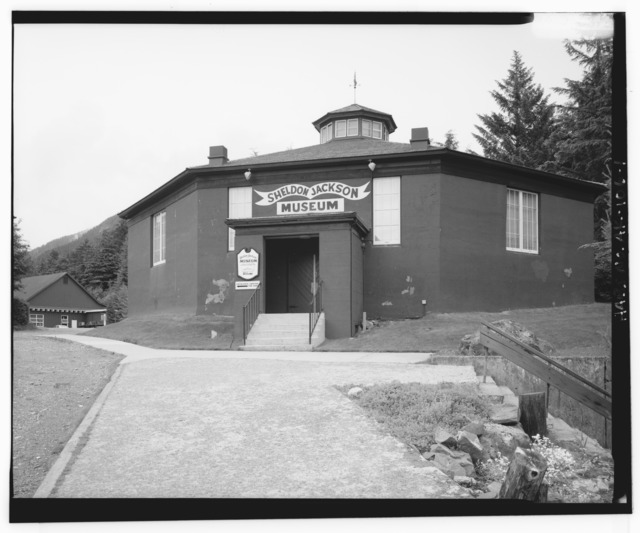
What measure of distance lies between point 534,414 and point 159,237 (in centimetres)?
1413

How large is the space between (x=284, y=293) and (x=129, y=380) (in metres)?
8.11

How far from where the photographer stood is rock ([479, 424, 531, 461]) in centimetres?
401

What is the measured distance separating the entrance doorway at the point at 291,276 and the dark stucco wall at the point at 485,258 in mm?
Result: 3463

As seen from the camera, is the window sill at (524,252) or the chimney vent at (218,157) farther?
the chimney vent at (218,157)

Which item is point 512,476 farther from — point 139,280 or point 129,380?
point 139,280

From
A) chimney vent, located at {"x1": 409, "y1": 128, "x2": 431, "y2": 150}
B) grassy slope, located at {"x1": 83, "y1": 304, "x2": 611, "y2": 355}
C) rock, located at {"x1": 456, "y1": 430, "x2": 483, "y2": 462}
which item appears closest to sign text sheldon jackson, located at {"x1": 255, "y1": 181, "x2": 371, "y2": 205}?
chimney vent, located at {"x1": 409, "y1": 128, "x2": 431, "y2": 150}

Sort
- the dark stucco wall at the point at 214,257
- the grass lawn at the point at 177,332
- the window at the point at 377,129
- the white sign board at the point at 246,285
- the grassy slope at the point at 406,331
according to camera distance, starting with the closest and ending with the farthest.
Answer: the grassy slope at the point at 406,331, the grass lawn at the point at 177,332, the white sign board at the point at 246,285, the dark stucco wall at the point at 214,257, the window at the point at 377,129

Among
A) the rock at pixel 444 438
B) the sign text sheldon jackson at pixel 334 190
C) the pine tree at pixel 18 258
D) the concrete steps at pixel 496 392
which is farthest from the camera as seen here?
the sign text sheldon jackson at pixel 334 190

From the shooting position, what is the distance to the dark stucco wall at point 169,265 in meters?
15.3

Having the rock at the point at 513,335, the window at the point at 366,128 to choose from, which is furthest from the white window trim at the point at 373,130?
the rock at the point at 513,335

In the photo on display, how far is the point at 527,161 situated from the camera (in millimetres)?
10867

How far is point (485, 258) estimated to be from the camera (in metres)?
13.2

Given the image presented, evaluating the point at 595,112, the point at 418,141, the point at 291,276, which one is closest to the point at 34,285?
the point at 595,112

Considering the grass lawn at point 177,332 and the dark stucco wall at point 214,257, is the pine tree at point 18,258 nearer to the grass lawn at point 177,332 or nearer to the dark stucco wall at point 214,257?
the grass lawn at point 177,332
